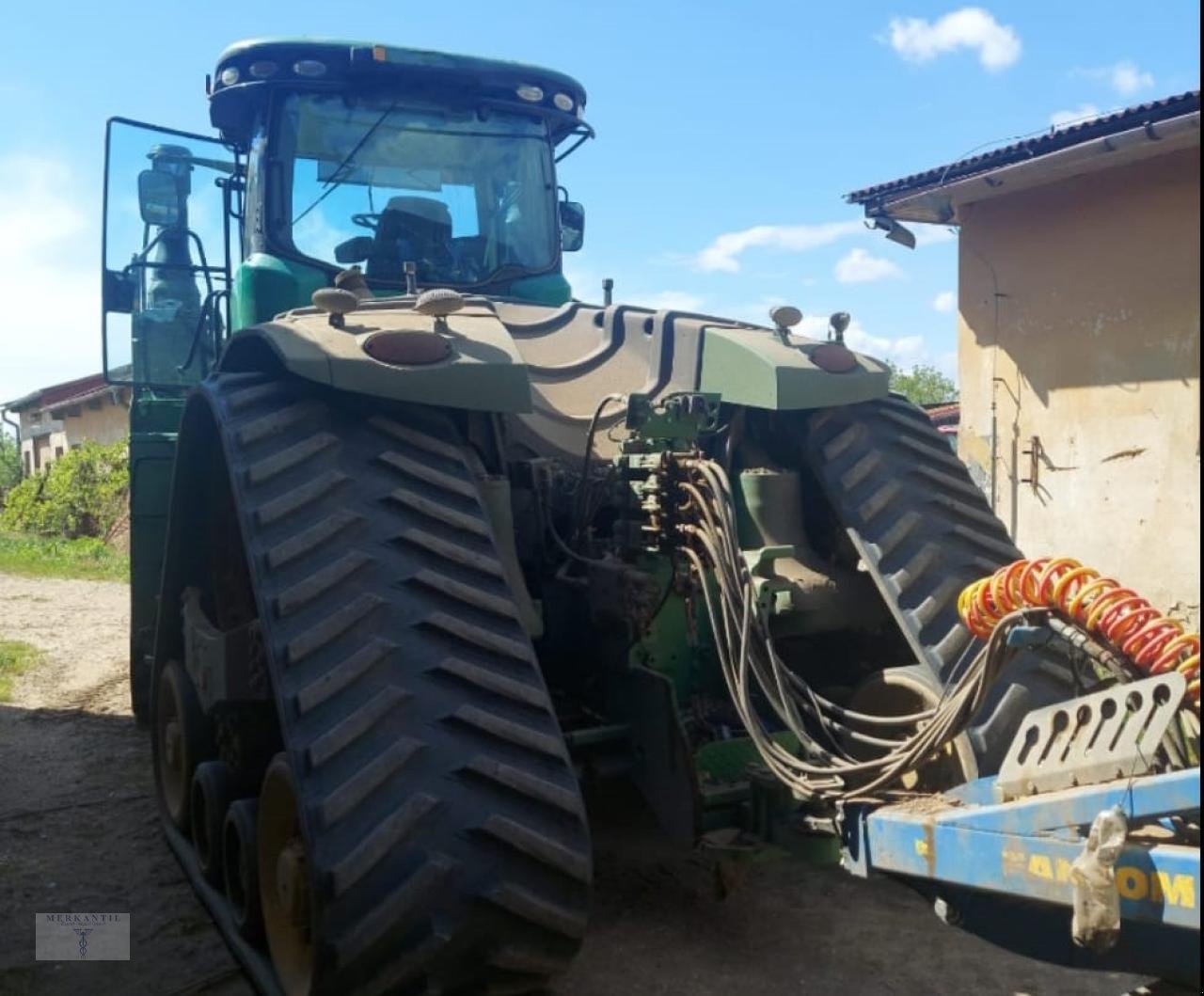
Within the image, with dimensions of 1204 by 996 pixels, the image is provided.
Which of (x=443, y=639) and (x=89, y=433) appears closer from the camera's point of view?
(x=443, y=639)

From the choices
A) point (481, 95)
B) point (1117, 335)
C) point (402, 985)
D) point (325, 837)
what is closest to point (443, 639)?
point (325, 837)

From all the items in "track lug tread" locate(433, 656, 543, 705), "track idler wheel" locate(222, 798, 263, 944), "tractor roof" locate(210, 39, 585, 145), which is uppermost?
"tractor roof" locate(210, 39, 585, 145)

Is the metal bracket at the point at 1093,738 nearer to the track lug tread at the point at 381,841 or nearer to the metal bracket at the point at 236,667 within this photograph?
the track lug tread at the point at 381,841

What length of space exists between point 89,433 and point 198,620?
100ft

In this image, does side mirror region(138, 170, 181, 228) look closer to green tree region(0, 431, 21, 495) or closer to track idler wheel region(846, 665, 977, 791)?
track idler wheel region(846, 665, 977, 791)

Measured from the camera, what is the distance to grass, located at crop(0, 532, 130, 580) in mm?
17422

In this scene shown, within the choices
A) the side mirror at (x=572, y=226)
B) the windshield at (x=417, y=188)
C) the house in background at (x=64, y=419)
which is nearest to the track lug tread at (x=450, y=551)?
the windshield at (x=417, y=188)

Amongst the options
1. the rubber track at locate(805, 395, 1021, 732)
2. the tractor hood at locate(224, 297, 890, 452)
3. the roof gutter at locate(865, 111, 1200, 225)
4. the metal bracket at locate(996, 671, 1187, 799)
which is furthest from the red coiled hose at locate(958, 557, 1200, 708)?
the roof gutter at locate(865, 111, 1200, 225)

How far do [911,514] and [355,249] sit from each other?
9.15 ft

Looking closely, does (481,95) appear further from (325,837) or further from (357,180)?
(325,837)

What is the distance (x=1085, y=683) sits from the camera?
3150mm

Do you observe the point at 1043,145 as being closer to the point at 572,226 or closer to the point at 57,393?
the point at 572,226

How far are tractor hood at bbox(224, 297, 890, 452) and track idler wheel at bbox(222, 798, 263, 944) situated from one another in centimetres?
131

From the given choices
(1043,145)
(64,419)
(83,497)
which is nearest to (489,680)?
(1043,145)
